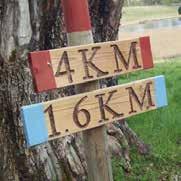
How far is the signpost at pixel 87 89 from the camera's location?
10.6ft

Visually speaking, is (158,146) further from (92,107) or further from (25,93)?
(92,107)

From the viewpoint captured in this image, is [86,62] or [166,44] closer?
[86,62]

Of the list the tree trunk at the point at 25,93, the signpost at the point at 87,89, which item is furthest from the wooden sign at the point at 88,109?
the tree trunk at the point at 25,93

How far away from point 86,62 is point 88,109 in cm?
26

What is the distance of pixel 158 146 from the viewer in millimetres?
6375

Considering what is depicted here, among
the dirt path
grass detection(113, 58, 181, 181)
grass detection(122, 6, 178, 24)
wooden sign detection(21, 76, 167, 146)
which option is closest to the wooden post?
wooden sign detection(21, 76, 167, 146)

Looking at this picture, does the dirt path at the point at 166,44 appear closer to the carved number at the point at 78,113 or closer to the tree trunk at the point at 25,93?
the tree trunk at the point at 25,93

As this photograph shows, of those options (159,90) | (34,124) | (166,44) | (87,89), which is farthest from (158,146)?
(166,44)

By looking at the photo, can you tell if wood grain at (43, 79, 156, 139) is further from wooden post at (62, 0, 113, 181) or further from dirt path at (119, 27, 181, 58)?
dirt path at (119, 27, 181, 58)

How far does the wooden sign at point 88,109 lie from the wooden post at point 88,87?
0.10 m

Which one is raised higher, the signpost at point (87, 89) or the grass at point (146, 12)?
the grass at point (146, 12)

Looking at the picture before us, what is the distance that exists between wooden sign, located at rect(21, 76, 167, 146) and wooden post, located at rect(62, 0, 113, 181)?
10 cm

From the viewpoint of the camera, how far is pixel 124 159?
5.79 metres

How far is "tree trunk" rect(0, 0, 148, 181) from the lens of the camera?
171 inches
